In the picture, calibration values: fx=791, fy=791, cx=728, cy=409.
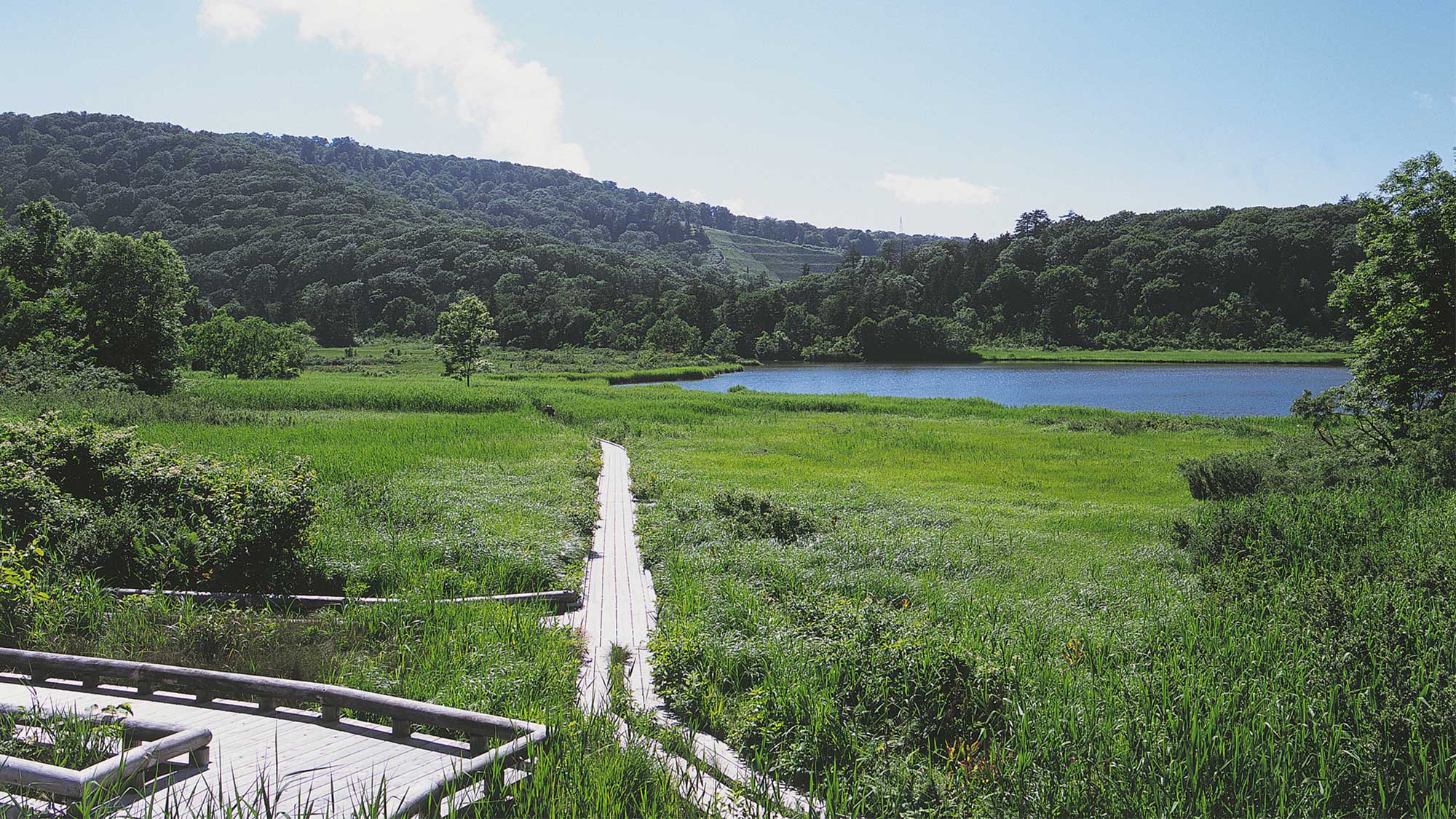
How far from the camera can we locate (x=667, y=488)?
16.9 metres

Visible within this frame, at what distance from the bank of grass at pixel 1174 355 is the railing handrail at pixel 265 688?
352 ft

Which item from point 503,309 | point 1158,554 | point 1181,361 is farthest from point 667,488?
point 503,309

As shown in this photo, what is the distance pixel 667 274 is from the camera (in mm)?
173875

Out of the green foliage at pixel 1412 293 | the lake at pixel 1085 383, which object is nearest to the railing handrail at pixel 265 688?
the green foliage at pixel 1412 293

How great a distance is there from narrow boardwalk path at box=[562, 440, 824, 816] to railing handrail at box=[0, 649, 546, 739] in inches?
31.4

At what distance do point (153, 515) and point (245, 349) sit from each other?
209 ft

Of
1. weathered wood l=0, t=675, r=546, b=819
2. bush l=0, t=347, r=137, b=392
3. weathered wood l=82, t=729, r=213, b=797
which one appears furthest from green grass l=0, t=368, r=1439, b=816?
bush l=0, t=347, r=137, b=392

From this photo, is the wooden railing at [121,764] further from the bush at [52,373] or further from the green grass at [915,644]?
the bush at [52,373]

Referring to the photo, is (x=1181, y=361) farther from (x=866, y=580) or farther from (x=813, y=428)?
(x=866, y=580)

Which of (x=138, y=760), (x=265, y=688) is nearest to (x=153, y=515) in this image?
(x=265, y=688)

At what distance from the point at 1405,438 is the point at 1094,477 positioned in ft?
23.8

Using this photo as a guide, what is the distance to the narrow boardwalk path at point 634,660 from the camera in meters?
5.07

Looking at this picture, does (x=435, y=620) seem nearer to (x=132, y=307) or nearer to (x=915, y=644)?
(x=915, y=644)

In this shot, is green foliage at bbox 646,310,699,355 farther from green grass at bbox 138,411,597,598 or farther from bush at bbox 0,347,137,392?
green grass at bbox 138,411,597,598
